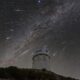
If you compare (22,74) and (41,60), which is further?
(41,60)

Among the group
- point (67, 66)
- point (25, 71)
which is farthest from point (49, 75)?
point (67, 66)

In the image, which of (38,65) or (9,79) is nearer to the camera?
(9,79)

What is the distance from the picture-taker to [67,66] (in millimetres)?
25844

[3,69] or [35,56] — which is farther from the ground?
[35,56]

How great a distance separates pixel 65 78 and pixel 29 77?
1.08 m

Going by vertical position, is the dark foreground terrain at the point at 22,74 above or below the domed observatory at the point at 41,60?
below

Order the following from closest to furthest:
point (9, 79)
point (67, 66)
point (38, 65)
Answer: point (9, 79) < point (38, 65) < point (67, 66)

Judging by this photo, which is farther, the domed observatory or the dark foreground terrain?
the domed observatory

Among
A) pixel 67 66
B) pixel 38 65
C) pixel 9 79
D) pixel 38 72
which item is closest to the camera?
pixel 9 79

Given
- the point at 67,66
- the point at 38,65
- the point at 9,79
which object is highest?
the point at 67,66

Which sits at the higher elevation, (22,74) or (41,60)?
(41,60)

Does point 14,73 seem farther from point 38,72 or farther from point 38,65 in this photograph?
point 38,65

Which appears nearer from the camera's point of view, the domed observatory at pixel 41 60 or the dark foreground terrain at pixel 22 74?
the dark foreground terrain at pixel 22 74

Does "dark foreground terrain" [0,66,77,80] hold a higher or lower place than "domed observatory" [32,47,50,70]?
lower
